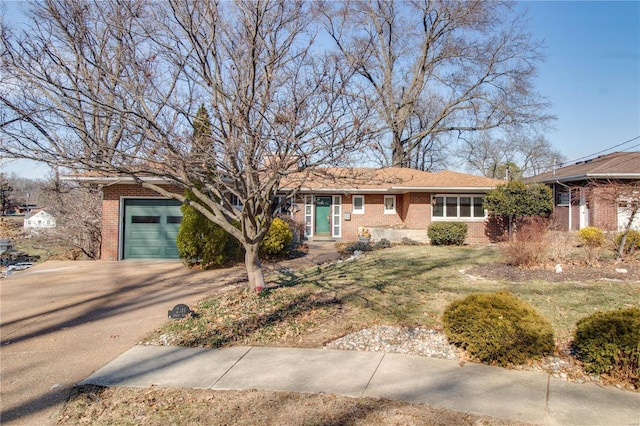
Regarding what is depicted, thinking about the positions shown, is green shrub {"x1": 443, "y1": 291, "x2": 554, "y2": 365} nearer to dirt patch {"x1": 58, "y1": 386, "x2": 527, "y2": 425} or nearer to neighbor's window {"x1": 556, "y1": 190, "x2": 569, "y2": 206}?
dirt patch {"x1": 58, "y1": 386, "x2": 527, "y2": 425}

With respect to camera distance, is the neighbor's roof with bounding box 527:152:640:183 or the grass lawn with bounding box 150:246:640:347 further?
the neighbor's roof with bounding box 527:152:640:183

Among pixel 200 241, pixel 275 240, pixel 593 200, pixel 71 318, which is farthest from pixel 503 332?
pixel 593 200

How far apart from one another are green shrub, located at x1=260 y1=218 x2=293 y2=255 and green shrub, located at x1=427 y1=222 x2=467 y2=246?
677 centimetres

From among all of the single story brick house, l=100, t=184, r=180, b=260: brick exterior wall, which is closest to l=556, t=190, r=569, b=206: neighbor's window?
the single story brick house

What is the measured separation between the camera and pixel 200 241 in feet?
40.3

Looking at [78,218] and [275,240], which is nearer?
[275,240]

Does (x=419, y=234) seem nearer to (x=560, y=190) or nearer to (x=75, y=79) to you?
(x=560, y=190)

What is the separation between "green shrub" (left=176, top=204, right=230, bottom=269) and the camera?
12.2 meters

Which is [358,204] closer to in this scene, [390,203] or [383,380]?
[390,203]

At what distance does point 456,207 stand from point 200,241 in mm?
12498

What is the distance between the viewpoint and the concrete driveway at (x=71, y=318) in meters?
4.51

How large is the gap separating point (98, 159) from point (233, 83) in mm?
2465

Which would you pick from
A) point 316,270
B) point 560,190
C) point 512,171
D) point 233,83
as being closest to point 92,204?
point 316,270

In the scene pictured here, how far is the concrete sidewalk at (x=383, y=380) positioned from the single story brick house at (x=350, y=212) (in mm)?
9637
